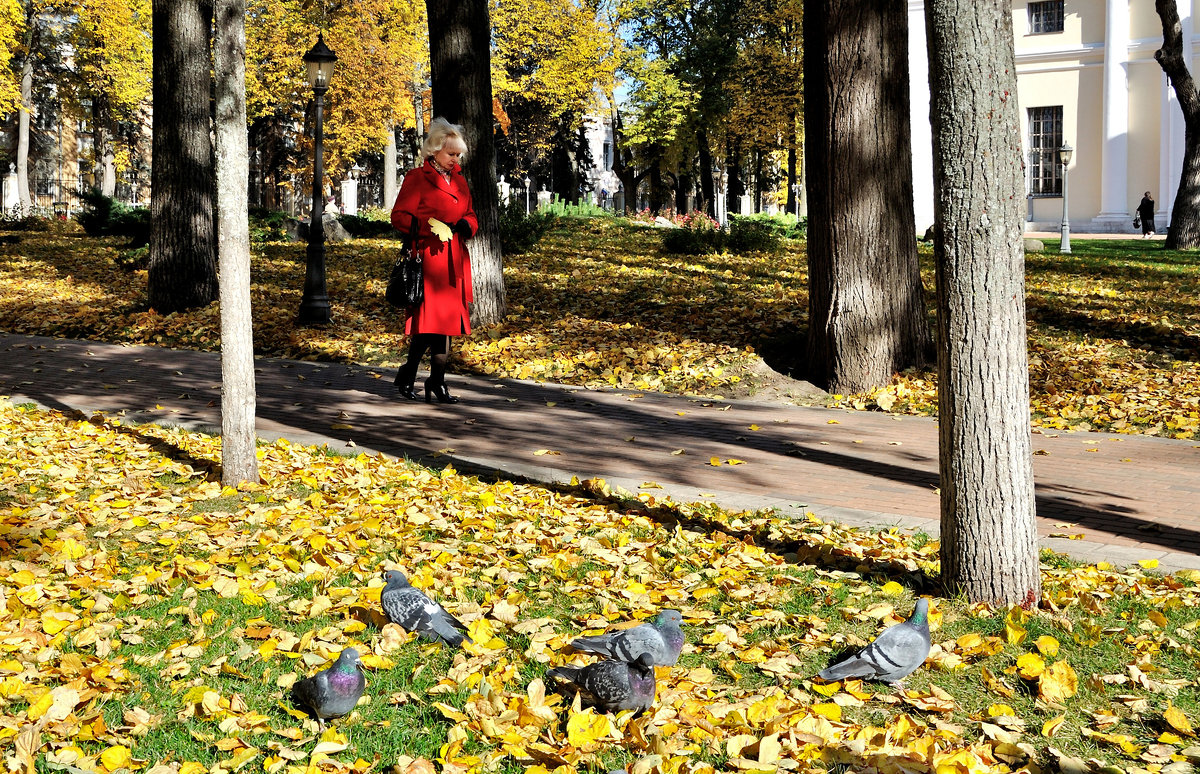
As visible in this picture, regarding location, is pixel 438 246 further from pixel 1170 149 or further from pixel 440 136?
pixel 1170 149

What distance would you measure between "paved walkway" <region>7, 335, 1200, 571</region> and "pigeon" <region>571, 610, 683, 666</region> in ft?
7.59

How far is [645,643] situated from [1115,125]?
131 feet

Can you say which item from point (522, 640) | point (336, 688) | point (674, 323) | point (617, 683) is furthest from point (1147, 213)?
point (336, 688)

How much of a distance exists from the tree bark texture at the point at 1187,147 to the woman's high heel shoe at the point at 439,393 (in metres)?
18.7

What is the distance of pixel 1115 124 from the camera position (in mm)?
37812

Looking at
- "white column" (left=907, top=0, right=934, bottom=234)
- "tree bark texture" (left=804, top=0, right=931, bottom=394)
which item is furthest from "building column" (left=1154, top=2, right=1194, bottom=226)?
"tree bark texture" (left=804, top=0, right=931, bottom=394)

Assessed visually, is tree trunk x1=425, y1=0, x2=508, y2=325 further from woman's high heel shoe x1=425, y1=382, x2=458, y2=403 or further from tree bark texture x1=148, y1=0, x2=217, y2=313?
tree bark texture x1=148, y1=0, x2=217, y2=313

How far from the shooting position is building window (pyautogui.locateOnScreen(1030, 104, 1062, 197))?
38844 mm

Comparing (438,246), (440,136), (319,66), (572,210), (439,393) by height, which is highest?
(319,66)

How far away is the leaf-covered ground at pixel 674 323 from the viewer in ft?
32.0

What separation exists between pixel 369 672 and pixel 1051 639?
8.19 ft

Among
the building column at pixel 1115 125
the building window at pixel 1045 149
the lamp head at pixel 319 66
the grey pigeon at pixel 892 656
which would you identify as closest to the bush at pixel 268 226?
the lamp head at pixel 319 66

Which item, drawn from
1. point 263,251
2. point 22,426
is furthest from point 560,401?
point 263,251

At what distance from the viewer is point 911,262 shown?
9789 millimetres
